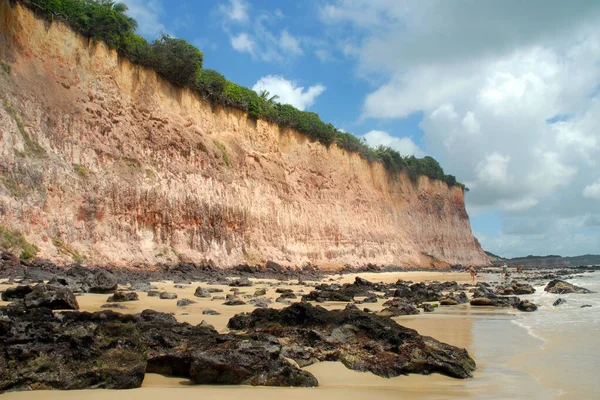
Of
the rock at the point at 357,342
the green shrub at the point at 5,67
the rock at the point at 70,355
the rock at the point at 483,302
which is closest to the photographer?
the rock at the point at 70,355

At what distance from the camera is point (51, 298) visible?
6617 mm

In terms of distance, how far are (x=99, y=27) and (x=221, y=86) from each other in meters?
7.95

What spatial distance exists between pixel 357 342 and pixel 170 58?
2271 centimetres

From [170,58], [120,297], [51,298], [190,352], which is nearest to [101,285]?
[120,297]

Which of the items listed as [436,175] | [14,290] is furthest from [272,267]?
[436,175]

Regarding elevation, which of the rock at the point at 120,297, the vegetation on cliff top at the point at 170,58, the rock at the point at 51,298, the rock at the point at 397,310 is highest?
the vegetation on cliff top at the point at 170,58

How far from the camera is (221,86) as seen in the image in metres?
28.0

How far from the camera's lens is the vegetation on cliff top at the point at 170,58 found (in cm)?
2102

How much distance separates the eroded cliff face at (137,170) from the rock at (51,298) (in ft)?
33.1

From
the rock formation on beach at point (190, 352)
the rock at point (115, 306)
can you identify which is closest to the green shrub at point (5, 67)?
the rock at point (115, 306)

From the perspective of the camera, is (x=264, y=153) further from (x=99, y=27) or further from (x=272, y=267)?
(x=99, y=27)

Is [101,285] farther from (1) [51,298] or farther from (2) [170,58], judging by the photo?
(2) [170,58]

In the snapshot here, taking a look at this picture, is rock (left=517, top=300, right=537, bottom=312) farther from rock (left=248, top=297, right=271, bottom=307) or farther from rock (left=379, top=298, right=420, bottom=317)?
rock (left=248, top=297, right=271, bottom=307)

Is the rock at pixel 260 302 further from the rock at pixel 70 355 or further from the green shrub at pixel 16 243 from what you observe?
the green shrub at pixel 16 243
